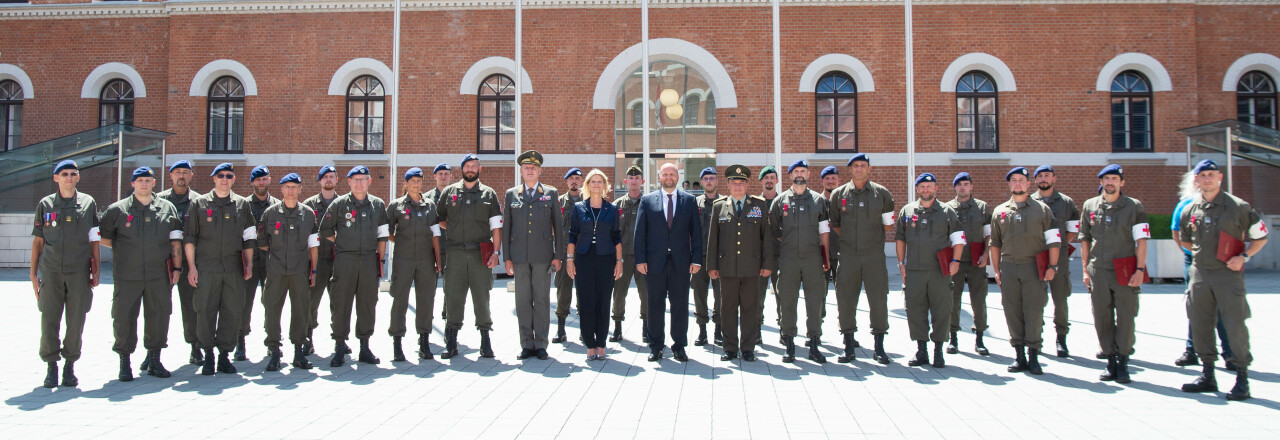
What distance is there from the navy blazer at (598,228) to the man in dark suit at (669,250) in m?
0.24

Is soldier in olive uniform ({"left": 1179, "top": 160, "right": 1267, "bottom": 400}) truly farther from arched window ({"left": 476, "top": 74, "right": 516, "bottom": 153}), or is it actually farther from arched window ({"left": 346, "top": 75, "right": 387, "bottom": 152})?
arched window ({"left": 346, "top": 75, "right": 387, "bottom": 152})

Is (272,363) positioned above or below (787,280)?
below

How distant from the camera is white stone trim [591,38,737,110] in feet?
54.8

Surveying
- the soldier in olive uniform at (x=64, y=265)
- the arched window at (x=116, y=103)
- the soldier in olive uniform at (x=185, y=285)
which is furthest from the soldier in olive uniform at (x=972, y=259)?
the arched window at (x=116, y=103)

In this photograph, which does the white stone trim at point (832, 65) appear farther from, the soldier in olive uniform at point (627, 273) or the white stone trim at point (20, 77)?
the white stone trim at point (20, 77)

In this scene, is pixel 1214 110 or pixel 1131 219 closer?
pixel 1131 219

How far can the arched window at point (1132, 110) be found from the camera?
54.2ft

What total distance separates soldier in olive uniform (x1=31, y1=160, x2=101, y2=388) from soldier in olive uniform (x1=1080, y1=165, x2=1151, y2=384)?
28.4ft

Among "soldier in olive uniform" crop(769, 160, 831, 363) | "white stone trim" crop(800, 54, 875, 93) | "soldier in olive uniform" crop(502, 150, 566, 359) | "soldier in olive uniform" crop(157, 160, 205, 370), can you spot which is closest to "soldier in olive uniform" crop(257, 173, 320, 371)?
"soldier in olive uniform" crop(157, 160, 205, 370)

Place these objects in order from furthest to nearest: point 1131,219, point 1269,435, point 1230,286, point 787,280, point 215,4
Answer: point 215,4 < point 787,280 < point 1131,219 < point 1230,286 < point 1269,435

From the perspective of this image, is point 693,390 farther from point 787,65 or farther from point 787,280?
point 787,65

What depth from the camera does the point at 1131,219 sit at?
6.37m

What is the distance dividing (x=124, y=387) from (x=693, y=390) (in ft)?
15.3

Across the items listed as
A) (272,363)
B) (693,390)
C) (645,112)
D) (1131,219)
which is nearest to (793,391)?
(693,390)
